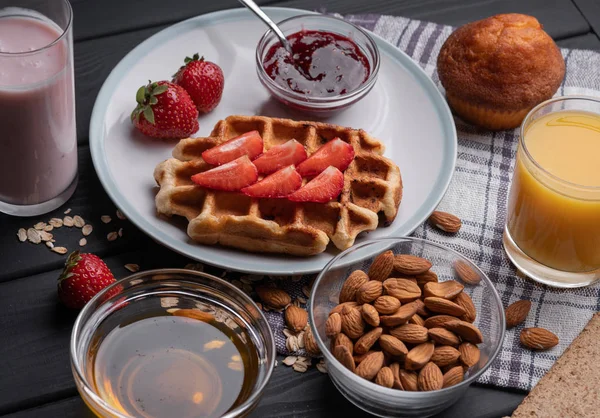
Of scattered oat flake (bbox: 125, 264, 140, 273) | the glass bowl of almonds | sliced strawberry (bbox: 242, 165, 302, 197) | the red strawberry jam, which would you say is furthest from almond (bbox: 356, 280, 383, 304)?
the red strawberry jam

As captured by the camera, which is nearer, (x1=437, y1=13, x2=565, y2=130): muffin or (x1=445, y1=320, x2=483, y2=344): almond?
(x1=445, y1=320, x2=483, y2=344): almond

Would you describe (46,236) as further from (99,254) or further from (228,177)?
(228,177)

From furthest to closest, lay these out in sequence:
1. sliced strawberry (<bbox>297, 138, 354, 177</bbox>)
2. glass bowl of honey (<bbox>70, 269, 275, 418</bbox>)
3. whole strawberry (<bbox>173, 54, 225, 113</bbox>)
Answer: whole strawberry (<bbox>173, 54, 225, 113</bbox>), sliced strawberry (<bbox>297, 138, 354, 177</bbox>), glass bowl of honey (<bbox>70, 269, 275, 418</bbox>)

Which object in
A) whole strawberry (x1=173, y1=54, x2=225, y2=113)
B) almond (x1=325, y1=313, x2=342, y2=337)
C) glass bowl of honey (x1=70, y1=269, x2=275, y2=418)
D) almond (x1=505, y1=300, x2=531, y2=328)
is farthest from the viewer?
whole strawberry (x1=173, y1=54, x2=225, y2=113)

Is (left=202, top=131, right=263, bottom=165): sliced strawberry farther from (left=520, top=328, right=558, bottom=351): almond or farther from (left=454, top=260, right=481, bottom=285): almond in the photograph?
(left=520, top=328, right=558, bottom=351): almond

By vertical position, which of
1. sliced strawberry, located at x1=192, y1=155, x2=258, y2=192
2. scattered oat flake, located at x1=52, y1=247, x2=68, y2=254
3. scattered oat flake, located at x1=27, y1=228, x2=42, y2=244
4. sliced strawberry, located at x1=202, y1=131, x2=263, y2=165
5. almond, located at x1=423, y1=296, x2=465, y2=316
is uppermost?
sliced strawberry, located at x1=202, y1=131, x2=263, y2=165

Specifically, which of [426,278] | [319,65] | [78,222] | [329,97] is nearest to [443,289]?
[426,278]

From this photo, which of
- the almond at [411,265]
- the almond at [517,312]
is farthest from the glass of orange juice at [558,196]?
the almond at [411,265]
